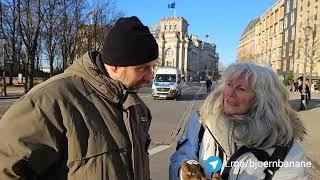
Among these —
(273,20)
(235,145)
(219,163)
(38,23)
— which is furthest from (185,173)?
(273,20)

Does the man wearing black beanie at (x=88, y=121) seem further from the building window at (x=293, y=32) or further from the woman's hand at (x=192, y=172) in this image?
the building window at (x=293, y=32)

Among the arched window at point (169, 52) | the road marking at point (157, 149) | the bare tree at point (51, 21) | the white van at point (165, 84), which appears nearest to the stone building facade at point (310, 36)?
the white van at point (165, 84)

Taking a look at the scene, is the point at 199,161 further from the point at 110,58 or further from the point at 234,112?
the point at 110,58

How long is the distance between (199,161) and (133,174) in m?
0.74

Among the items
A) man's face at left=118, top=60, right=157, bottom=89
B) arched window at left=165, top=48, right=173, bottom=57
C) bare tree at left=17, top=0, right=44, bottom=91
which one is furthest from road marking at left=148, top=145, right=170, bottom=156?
arched window at left=165, top=48, right=173, bottom=57

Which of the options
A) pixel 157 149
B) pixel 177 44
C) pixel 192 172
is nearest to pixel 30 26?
pixel 157 149

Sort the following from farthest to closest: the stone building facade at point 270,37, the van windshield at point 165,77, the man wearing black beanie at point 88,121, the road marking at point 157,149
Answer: the stone building facade at point 270,37
the van windshield at point 165,77
the road marking at point 157,149
the man wearing black beanie at point 88,121

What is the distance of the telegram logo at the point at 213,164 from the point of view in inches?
A: 103

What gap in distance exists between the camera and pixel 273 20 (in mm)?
120062

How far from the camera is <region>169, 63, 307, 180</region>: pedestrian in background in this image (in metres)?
2.66

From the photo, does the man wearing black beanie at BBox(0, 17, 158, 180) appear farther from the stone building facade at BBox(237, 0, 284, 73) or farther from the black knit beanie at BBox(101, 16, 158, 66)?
the stone building facade at BBox(237, 0, 284, 73)

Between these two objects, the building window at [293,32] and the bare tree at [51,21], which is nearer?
the bare tree at [51,21]

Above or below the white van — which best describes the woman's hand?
above

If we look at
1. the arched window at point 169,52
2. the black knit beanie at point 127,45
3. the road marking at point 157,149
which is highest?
the arched window at point 169,52
